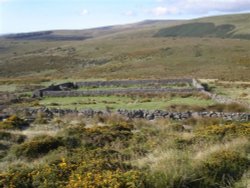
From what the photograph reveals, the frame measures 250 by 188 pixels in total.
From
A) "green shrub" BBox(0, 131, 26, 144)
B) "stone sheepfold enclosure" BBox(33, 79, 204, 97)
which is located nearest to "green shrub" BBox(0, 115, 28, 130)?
"green shrub" BBox(0, 131, 26, 144)

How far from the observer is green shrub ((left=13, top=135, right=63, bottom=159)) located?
11.7 m

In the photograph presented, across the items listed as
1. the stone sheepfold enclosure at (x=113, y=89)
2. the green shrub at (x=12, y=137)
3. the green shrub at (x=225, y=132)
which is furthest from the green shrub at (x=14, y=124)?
the stone sheepfold enclosure at (x=113, y=89)

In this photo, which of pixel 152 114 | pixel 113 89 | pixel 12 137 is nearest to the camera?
pixel 12 137

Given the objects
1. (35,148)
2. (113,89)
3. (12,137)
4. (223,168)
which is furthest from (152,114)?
(113,89)

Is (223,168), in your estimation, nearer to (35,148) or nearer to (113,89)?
(35,148)

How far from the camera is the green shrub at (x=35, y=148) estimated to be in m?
11.7

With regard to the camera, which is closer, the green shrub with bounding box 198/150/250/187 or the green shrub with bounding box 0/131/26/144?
the green shrub with bounding box 198/150/250/187

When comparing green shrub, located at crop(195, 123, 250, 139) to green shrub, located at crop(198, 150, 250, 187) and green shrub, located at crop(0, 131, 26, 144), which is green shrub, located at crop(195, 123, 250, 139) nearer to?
green shrub, located at crop(198, 150, 250, 187)

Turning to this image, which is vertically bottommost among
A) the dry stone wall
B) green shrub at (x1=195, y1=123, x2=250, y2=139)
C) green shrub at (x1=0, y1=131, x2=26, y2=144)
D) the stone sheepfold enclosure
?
the stone sheepfold enclosure

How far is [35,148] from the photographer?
12.1 m

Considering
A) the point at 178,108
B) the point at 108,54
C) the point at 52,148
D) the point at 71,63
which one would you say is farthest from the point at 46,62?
the point at 52,148

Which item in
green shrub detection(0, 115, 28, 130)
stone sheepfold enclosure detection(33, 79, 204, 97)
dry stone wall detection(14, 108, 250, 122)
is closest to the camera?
green shrub detection(0, 115, 28, 130)

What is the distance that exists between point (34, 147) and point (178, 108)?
14.9m

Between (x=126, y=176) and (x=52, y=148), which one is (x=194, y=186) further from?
(x=52, y=148)
